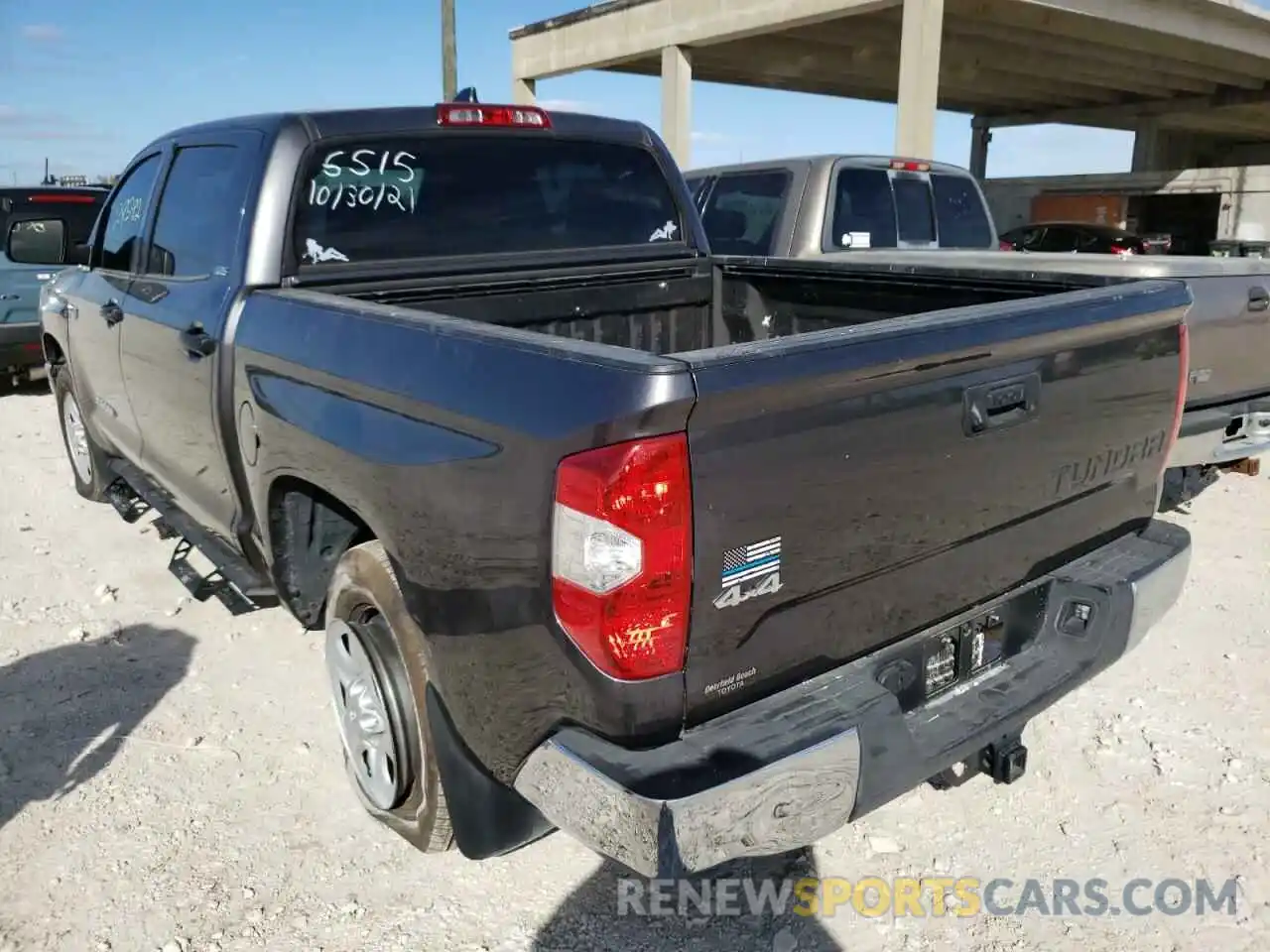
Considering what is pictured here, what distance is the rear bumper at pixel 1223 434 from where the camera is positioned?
15.0ft

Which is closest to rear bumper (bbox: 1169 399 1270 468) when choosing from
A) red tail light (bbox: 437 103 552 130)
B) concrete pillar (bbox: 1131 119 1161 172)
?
red tail light (bbox: 437 103 552 130)

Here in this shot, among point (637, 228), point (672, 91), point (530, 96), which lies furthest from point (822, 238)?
point (530, 96)

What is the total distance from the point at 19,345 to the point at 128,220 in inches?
214

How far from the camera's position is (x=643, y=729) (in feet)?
6.57

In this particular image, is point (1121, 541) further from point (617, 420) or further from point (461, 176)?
point (461, 176)

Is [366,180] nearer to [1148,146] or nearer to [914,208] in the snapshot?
[914,208]

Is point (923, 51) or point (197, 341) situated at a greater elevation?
point (923, 51)

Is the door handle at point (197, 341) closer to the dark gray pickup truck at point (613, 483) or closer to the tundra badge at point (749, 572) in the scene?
the dark gray pickup truck at point (613, 483)

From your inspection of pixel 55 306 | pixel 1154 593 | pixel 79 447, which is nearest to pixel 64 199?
pixel 79 447

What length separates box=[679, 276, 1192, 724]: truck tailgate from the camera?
1.96 m

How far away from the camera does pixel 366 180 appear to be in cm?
336

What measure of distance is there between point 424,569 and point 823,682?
3.11 feet

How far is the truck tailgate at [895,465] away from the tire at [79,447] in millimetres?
4584

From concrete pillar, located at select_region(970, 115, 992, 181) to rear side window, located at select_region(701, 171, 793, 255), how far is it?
93.0ft
